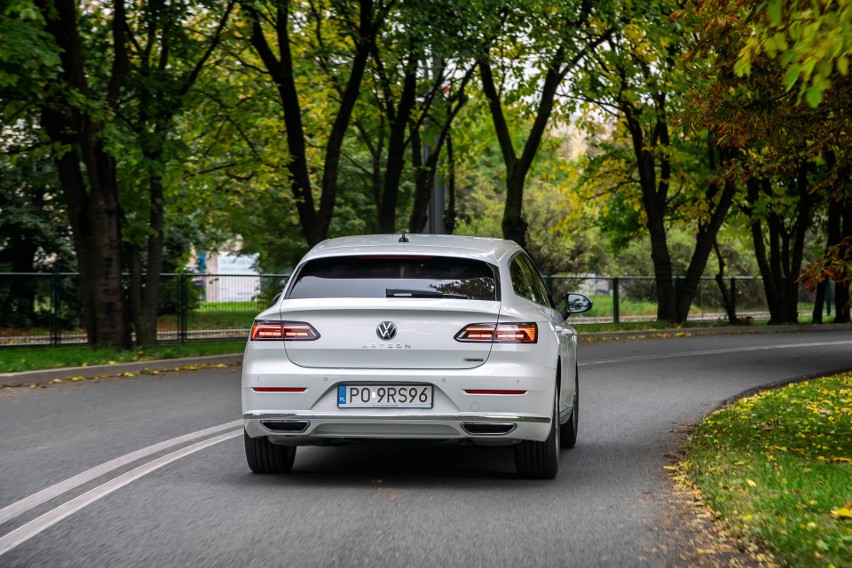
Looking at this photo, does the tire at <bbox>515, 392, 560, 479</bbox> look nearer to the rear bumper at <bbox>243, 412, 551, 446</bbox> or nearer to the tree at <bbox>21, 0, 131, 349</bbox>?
the rear bumper at <bbox>243, 412, 551, 446</bbox>

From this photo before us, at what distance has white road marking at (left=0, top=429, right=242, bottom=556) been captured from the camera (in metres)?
5.88

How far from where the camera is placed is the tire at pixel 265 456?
7.80 metres

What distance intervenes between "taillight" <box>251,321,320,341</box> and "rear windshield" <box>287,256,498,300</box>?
0.74 ft

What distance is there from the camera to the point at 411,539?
588 centimetres

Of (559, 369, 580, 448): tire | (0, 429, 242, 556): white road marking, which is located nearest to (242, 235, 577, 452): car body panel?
(0, 429, 242, 556): white road marking

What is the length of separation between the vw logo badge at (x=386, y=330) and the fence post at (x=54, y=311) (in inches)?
742

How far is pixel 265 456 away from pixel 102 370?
8.83 metres

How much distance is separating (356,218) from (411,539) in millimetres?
47155

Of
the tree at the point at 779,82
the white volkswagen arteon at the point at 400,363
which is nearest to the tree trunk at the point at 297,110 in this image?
the tree at the point at 779,82

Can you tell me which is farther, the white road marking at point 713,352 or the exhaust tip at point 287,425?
the white road marking at point 713,352

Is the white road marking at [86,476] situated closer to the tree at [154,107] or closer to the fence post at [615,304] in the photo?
the tree at [154,107]

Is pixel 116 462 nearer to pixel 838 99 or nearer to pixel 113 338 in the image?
pixel 838 99

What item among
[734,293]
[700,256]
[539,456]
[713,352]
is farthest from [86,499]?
[734,293]

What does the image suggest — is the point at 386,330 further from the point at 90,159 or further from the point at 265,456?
the point at 90,159
